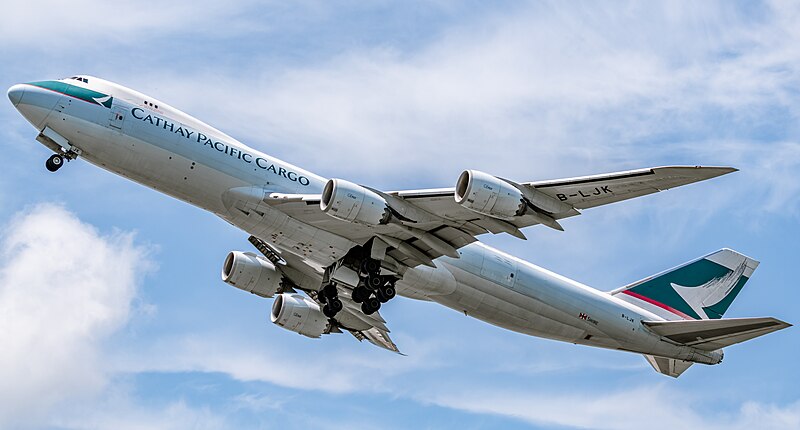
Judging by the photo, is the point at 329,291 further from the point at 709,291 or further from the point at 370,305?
the point at 709,291

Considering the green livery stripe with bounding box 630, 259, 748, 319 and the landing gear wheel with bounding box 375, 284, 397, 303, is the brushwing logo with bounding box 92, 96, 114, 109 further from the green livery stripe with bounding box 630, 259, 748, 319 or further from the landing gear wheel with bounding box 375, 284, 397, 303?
the green livery stripe with bounding box 630, 259, 748, 319

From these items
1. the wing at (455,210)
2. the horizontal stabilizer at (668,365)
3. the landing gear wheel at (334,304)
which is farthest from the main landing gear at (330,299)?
the horizontal stabilizer at (668,365)

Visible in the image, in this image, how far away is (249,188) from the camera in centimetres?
3409

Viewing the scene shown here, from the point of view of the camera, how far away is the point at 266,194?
34219 millimetres

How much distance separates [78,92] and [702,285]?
88.3 ft

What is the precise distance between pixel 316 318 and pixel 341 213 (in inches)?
554

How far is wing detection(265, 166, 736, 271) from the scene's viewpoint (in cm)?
2927

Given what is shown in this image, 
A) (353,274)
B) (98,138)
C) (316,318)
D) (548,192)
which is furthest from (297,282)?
(548,192)

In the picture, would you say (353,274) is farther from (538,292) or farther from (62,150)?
(62,150)

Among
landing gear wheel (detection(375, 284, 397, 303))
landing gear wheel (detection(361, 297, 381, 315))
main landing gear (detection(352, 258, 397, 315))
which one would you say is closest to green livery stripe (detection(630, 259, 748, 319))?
landing gear wheel (detection(375, 284, 397, 303))

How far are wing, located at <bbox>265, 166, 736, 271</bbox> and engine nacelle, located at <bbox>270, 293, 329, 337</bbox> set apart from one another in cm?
943

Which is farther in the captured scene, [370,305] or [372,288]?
[370,305]

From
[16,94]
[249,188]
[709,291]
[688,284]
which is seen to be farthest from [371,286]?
[709,291]

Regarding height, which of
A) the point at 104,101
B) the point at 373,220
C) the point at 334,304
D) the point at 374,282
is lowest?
the point at 334,304
